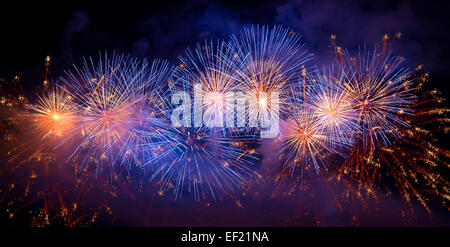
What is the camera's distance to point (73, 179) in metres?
8.30

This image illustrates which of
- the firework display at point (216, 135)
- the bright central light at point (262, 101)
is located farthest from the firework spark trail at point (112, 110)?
the bright central light at point (262, 101)

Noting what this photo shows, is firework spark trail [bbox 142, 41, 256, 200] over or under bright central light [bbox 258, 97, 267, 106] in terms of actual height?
under

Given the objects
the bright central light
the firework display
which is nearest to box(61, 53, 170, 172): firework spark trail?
the firework display

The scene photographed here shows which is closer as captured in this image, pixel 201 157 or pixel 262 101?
pixel 262 101

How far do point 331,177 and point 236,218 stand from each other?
4.62m

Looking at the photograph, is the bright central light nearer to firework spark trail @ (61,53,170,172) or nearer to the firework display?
the firework display

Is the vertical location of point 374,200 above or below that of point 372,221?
above

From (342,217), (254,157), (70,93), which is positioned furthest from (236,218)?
(70,93)

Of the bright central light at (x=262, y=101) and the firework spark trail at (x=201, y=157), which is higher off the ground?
the bright central light at (x=262, y=101)

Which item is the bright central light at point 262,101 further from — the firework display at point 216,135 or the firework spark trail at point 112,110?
the firework spark trail at point 112,110
